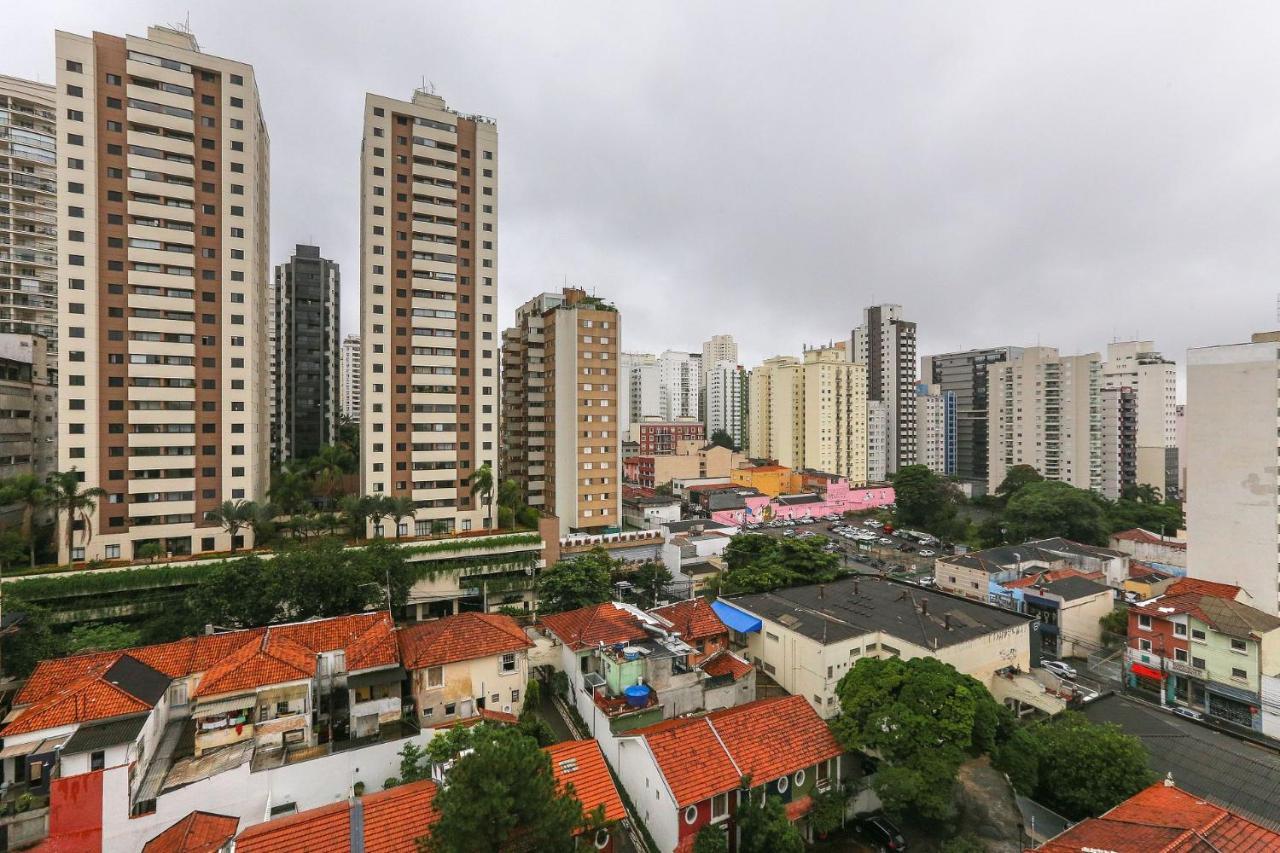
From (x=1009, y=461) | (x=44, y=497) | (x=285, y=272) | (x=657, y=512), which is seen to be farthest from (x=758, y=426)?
(x=44, y=497)

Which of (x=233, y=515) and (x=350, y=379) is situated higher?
(x=350, y=379)

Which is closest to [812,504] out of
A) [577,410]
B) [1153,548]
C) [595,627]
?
[1153,548]

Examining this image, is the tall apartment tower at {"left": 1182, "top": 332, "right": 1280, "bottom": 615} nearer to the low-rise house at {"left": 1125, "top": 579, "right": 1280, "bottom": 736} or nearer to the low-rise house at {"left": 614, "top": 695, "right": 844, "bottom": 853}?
the low-rise house at {"left": 1125, "top": 579, "right": 1280, "bottom": 736}

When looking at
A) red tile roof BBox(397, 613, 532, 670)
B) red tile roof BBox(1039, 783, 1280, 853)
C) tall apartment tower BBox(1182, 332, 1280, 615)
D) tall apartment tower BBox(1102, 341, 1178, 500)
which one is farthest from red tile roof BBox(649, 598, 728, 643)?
tall apartment tower BBox(1102, 341, 1178, 500)

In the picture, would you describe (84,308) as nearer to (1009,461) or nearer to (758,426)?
(758,426)

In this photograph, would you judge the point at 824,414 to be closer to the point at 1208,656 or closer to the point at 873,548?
the point at 873,548

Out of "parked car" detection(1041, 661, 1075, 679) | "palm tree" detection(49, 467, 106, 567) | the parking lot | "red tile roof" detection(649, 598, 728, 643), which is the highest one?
"palm tree" detection(49, 467, 106, 567)
